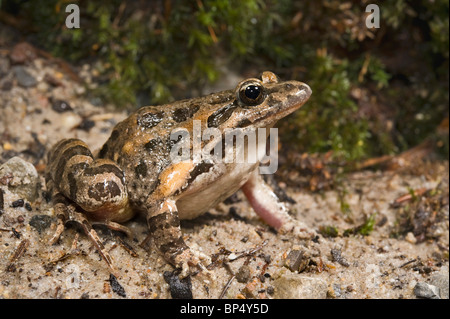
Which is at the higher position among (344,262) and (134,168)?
(134,168)

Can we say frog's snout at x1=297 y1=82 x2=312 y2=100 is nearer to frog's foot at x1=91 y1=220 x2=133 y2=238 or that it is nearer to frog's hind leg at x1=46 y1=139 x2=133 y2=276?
frog's hind leg at x1=46 y1=139 x2=133 y2=276

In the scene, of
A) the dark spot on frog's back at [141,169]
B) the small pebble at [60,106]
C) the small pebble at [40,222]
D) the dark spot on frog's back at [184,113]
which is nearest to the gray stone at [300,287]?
the dark spot on frog's back at [141,169]

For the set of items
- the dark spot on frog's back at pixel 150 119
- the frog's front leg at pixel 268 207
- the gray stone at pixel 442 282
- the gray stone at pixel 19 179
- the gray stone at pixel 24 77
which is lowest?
the gray stone at pixel 442 282

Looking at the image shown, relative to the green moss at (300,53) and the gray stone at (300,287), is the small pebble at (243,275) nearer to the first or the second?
the gray stone at (300,287)

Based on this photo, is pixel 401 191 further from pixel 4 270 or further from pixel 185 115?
pixel 4 270

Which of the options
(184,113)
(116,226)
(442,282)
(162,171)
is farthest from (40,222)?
(442,282)

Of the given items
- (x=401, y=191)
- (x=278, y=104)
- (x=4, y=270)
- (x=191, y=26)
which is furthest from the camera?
(x=191, y=26)

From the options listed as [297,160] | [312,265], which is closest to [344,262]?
[312,265]

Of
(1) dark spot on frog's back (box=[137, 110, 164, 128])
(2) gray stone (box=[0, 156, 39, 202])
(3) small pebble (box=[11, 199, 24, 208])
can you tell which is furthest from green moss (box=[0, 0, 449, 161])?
(3) small pebble (box=[11, 199, 24, 208])
